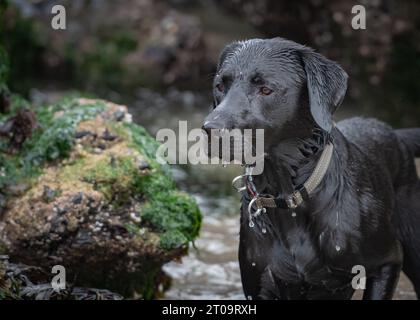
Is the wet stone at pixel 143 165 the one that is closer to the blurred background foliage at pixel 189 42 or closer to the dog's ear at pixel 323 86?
the dog's ear at pixel 323 86

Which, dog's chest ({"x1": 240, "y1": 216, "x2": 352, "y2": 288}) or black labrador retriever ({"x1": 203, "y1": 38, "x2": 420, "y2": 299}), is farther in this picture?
dog's chest ({"x1": 240, "y1": 216, "x2": 352, "y2": 288})

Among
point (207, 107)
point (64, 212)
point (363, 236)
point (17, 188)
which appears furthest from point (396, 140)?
point (207, 107)

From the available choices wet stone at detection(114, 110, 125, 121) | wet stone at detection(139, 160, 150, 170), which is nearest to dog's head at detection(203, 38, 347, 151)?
wet stone at detection(139, 160, 150, 170)

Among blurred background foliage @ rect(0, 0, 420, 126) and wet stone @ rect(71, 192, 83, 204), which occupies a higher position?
blurred background foliage @ rect(0, 0, 420, 126)

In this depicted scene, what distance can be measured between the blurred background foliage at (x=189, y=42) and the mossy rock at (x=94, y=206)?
17.2ft

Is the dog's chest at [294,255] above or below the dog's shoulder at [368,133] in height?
below

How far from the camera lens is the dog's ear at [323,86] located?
3848mm

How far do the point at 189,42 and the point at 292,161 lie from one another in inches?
335

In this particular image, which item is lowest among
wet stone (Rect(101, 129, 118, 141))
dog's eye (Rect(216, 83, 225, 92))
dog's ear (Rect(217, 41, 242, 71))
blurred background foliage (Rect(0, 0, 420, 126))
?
wet stone (Rect(101, 129, 118, 141))

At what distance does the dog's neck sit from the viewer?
4004mm

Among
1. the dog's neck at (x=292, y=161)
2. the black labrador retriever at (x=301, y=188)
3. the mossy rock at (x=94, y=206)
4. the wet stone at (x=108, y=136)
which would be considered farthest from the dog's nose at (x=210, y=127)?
the wet stone at (x=108, y=136)

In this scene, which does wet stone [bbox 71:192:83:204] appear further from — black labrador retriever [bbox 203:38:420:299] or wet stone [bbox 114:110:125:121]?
black labrador retriever [bbox 203:38:420:299]

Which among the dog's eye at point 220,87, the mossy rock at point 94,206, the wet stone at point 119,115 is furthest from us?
the wet stone at point 119,115

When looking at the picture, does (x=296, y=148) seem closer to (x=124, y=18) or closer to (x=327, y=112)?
(x=327, y=112)
